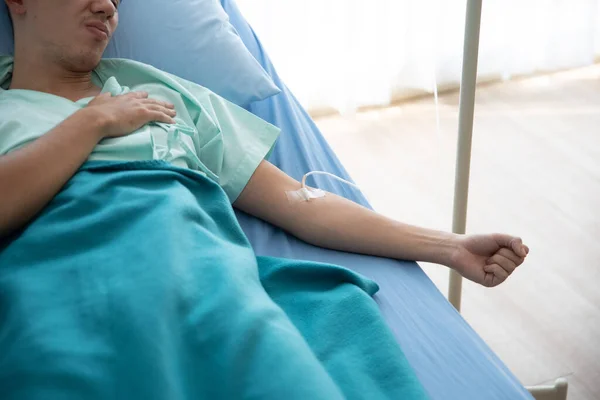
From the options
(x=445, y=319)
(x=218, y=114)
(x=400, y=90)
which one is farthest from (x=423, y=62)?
(x=445, y=319)

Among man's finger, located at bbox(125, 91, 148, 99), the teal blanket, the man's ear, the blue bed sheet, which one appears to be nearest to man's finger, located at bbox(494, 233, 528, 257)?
the blue bed sheet

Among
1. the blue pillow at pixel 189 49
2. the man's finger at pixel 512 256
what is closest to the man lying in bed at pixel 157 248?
the man's finger at pixel 512 256

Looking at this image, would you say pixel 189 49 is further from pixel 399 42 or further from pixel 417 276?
pixel 399 42

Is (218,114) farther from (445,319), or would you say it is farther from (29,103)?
(445,319)

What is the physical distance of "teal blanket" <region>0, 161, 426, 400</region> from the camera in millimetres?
942

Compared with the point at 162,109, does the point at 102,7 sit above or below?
above

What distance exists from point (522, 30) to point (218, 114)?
2.08m

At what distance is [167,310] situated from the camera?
39.4 inches

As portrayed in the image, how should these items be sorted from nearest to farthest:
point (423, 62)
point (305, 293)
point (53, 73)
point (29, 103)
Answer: point (305, 293), point (29, 103), point (53, 73), point (423, 62)

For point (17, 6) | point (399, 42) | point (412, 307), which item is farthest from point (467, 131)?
point (399, 42)

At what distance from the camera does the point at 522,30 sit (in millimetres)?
3219

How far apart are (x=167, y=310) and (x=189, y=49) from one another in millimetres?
863

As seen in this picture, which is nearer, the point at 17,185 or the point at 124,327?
the point at 124,327

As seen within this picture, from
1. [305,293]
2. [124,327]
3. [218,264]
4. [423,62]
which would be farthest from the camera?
[423,62]
